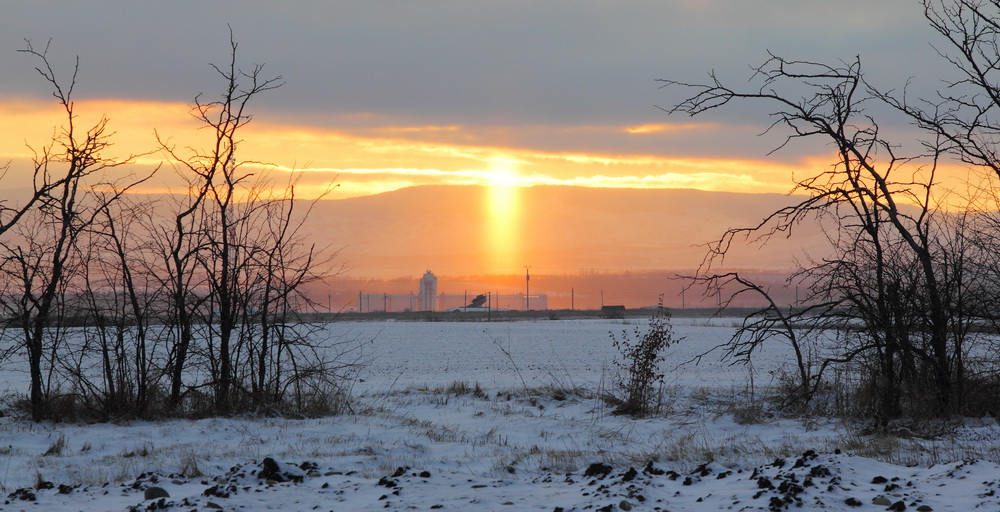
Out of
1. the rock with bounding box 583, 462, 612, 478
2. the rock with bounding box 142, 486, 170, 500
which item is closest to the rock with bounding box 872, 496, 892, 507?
the rock with bounding box 583, 462, 612, 478

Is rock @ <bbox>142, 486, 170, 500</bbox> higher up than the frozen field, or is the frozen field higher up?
rock @ <bbox>142, 486, 170, 500</bbox>

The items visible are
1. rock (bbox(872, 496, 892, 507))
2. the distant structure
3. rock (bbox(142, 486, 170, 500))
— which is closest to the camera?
Answer: rock (bbox(872, 496, 892, 507))

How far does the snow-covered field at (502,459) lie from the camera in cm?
607

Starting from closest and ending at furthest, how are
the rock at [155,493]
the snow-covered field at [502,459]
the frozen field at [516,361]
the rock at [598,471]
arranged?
the snow-covered field at [502,459] < the rock at [155,493] < the rock at [598,471] < the frozen field at [516,361]

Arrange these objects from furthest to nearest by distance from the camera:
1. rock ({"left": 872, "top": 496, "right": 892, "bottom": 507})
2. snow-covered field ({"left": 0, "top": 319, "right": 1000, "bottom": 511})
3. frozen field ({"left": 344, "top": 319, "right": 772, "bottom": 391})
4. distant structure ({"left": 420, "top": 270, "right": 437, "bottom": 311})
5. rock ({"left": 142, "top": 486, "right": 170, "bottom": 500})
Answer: distant structure ({"left": 420, "top": 270, "right": 437, "bottom": 311}) → frozen field ({"left": 344, "top": 319, "right": 772, "bottom": 391}) → rock ({"left": 142, "top": 486, "right": 170, "bottom": 500}) → snow-covered field ({"left": 0, "top": 319, "right": 1000, "bottom": 511}) → rock ({"left": 872, "top": 496, "right": 892, "bottom": 507})

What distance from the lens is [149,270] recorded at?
13.2 metres

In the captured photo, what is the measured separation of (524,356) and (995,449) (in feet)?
78.9

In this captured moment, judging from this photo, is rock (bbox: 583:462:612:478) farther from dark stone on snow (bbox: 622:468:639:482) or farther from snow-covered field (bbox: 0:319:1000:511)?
dark stone on snow (bbox: 622:468:639:482)

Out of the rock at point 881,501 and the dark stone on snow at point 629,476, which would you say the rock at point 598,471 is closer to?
the dark stone on snow at point 629,476

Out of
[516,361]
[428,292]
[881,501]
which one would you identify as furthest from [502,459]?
[428,292]

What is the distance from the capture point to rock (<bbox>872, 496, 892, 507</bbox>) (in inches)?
223

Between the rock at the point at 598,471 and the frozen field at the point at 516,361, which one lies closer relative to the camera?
the rock at the point at 598,471

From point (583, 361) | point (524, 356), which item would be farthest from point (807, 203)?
point (524, 356)

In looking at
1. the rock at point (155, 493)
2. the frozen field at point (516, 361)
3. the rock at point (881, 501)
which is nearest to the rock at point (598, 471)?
the rock at point (881, 501)
